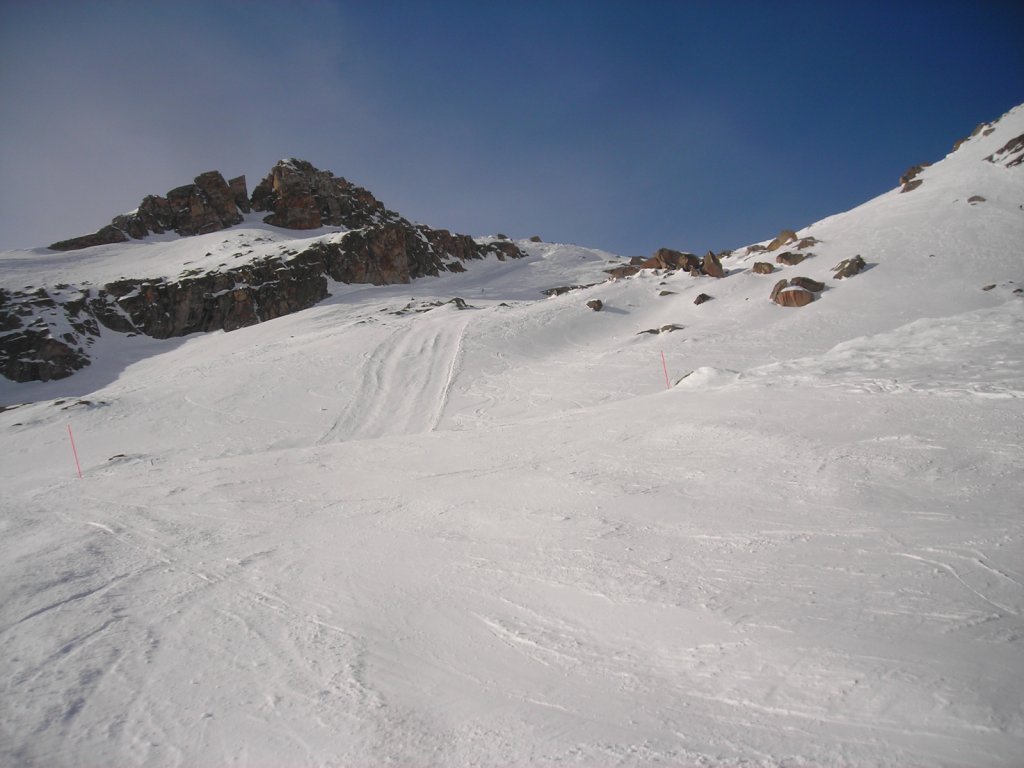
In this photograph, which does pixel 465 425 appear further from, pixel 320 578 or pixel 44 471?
pixel 44 471

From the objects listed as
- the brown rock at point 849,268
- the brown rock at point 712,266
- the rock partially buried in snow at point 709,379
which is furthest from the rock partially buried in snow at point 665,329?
the rock partially buried in snow at point 709,379

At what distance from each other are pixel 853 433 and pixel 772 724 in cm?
644

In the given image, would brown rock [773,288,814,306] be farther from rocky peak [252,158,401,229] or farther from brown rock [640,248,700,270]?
rocky peak [252,158,401,229]

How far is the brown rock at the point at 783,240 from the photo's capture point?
1248 inches

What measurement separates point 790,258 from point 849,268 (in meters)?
4.02

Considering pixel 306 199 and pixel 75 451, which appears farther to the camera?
pixel 306 199

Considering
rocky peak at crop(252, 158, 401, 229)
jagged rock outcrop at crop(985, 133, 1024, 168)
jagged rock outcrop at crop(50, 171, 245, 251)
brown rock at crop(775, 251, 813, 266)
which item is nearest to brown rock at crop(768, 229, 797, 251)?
brown rock at crop(775, 251, 813, 266)

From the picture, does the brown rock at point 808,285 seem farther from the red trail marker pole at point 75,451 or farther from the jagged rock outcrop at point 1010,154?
the red trail marker pole at point 75,451

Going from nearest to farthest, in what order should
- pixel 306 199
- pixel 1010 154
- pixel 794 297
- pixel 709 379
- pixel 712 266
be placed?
pixel 709 379 < pixel 794 297 < pixel 712 266 < pixel 1010 154 < pixel 306 199

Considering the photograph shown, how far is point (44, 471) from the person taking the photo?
13.5m

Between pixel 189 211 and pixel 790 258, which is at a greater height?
pixel 189 211

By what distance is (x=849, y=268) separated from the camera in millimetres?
24266

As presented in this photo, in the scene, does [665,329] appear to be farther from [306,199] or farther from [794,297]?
[306,199]

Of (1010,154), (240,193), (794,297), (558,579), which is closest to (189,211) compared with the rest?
(240,193)
